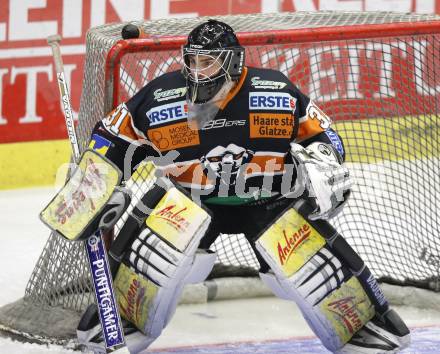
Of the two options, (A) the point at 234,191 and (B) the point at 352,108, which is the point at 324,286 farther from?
(B) the point at 352,108

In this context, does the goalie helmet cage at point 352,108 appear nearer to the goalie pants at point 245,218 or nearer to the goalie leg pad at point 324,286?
the goalie pants at point 245,218

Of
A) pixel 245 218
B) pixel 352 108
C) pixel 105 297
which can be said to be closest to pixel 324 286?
pixel 245 218

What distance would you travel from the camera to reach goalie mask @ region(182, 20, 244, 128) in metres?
3.76

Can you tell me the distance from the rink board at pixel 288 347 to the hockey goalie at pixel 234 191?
0.47 meters

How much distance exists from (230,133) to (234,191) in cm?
21

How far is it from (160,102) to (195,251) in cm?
50

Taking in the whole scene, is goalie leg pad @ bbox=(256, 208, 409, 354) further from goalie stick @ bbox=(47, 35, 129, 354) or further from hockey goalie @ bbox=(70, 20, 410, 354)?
goalie stick @ bbox=(47, 35, 129, 354)

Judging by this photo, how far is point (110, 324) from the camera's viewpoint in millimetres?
3781

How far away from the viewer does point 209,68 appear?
3760 mm

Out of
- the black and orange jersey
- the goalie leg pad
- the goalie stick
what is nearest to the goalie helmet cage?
the black and orange jersey

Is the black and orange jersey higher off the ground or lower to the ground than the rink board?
higher

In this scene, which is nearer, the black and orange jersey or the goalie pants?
the black and orange jersey

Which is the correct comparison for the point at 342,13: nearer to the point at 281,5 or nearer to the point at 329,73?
the point at 329,73

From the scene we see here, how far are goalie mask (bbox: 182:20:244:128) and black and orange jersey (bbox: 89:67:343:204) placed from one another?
34mm
